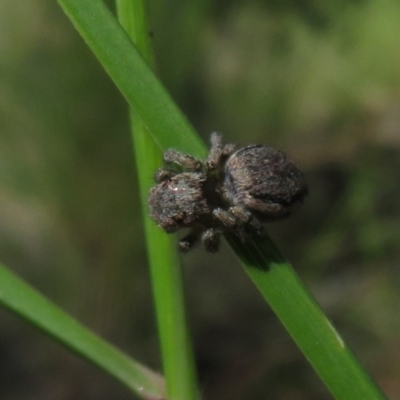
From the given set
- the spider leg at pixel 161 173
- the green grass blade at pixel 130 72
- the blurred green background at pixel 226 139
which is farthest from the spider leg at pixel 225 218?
the blurred green background at pixel 226 139

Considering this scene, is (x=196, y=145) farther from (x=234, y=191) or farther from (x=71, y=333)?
(x=234, y=191)

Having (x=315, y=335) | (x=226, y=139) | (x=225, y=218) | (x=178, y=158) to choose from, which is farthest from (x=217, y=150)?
(x=226, y=139)

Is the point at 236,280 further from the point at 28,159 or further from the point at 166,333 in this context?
the point at 166,333

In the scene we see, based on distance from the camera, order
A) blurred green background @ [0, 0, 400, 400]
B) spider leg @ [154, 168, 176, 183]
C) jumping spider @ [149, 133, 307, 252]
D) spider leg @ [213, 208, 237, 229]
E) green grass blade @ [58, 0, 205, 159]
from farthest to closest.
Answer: blurred green background @ [0, 0, 400, 400], jumping spider @ [149, 133, 307, 252], spider leg @ [213, 208, 237, 229], spider leg @ [154, 168, 176, 183], green grass blade @ [58, 0, 205, 159]

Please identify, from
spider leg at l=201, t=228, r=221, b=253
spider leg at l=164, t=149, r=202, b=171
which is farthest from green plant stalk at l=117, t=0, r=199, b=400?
spider leg at l=201, t=228, r=221, b=253

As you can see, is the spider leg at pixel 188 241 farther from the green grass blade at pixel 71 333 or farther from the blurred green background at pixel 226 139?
the blurred green background at pixel 226 139

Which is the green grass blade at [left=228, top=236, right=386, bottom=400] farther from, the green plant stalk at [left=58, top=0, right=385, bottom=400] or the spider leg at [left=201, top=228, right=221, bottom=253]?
the spider leg at [left=201, top=228, right=221, bottom=253]

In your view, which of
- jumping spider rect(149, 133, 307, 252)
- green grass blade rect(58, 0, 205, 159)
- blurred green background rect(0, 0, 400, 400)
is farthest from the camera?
blurred green background rect(0, 0, 400, 400)
